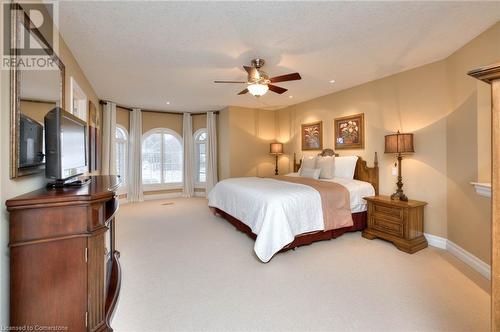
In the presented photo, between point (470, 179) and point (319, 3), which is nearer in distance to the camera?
point (319, 3)

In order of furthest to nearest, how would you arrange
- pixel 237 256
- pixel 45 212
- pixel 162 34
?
pixel 237 256
pixel 162 34
pixel 45 212

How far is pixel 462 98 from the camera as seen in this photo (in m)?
2.79

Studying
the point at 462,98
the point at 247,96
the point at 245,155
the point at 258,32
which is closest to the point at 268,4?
the point at 258,32

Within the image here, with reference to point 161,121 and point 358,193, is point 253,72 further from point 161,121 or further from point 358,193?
point 161,121

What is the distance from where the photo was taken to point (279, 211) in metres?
2.77

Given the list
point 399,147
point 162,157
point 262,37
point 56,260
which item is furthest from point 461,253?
point 162,157

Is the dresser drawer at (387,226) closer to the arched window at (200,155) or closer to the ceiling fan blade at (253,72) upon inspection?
the ceiling fan blade at (253,72)

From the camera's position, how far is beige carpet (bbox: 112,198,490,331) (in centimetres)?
172

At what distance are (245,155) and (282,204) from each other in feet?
11.6

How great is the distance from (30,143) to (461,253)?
15.2ft

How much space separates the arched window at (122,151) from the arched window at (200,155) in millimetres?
1991

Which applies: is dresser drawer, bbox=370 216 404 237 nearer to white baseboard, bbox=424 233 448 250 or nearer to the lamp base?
the lamp base

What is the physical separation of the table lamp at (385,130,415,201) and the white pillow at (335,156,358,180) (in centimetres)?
81

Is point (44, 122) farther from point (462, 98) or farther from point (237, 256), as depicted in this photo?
point (462, 98)
